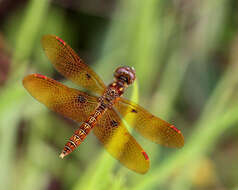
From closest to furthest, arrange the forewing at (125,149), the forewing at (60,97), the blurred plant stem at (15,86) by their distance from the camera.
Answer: the forewing at (125,149), the forewing at (60,97), the blurred plant stem at (15,86)

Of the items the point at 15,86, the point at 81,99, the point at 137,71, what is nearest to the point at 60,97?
the point at 81,99

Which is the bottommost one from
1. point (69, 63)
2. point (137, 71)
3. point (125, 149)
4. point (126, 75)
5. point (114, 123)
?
point (125, 149)

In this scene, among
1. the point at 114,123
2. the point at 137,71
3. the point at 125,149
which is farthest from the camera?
the point at 137,71

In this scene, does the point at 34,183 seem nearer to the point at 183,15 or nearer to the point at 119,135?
the point at 119,135

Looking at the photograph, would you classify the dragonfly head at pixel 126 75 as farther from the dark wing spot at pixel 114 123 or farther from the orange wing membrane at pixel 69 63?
the dark wing spot at pixel 114 123

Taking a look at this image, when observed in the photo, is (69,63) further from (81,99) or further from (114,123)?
(114,123)

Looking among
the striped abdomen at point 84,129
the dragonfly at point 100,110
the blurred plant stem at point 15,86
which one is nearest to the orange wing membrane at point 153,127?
the dragonfly at point 100,110

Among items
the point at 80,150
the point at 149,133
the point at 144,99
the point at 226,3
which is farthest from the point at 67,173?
the point at 226,3
